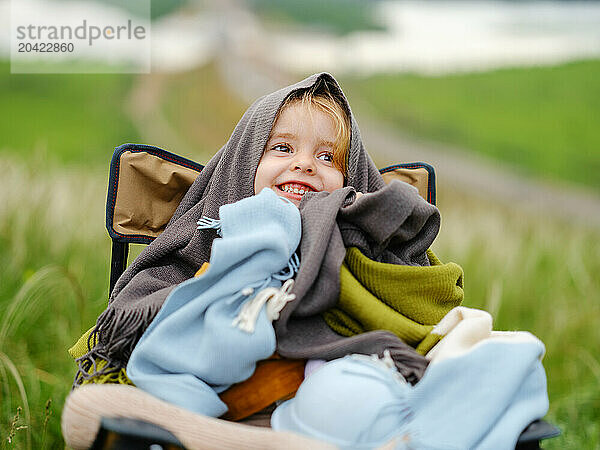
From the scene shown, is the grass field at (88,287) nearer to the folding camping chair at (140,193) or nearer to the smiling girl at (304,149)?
the folding camping chair at (140,193)

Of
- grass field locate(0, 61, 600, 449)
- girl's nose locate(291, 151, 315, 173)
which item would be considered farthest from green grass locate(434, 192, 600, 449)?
girl's nose locate(291, 151, 315, 173)

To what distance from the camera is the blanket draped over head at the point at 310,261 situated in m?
1.44

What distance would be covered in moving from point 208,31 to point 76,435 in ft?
31.9

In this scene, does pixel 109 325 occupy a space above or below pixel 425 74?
below

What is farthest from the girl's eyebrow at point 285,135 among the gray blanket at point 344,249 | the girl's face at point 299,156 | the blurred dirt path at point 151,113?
the blurred dirt path at point 151,113

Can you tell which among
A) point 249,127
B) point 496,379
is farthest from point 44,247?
point 496,379

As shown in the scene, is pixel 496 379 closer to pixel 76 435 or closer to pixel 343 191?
pixel 343 191

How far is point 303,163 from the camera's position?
189 cm

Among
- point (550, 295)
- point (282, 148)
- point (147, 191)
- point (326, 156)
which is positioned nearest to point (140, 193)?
point (147, 191)

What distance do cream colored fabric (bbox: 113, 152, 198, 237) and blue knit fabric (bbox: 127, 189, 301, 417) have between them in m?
0.62

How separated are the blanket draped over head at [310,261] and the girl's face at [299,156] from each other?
0.04 m

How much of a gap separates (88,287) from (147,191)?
1.18 meters

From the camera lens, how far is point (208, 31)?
33.9 ft

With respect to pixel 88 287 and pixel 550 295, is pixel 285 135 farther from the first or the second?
pixel 550 295
